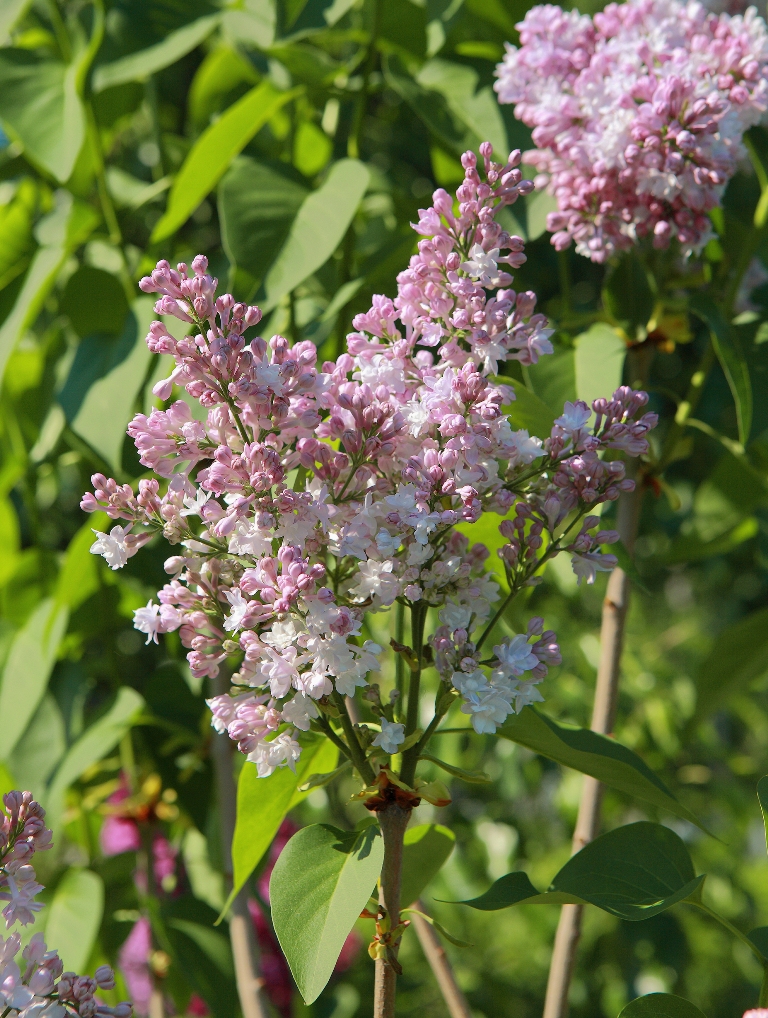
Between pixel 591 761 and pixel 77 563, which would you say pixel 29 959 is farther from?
pixel 77 563

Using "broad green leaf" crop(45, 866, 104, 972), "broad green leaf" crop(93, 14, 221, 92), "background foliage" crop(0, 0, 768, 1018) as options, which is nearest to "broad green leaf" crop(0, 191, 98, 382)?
"background foliage" crop(0, 0, 768, 1018)

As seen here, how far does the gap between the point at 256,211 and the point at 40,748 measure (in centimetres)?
53

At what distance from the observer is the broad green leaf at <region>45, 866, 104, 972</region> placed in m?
0.80

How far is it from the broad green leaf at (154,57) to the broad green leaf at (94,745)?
1.68 ft

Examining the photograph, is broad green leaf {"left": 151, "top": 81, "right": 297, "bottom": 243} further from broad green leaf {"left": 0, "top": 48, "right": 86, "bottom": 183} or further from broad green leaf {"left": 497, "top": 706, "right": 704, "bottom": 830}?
broad green leaf {"left": 497, "top": 706, "right": 704, "bottom": 830}

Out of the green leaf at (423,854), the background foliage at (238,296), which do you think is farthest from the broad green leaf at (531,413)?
the green leaf at (423,854)

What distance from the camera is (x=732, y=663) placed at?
2.95 ft

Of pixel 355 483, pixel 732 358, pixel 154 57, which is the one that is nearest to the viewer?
pixel 355 483

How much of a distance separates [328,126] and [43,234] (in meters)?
0.29

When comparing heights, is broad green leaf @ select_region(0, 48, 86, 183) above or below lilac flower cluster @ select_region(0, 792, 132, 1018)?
above

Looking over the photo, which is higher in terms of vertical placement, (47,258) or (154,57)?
(154,57)

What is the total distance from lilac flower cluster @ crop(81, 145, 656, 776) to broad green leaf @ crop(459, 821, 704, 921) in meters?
0.10

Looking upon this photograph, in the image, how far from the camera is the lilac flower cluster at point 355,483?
0.40m

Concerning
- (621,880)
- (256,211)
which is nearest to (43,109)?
(256,211)
